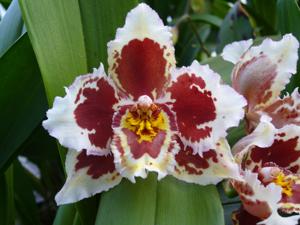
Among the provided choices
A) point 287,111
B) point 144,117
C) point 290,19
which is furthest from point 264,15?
point 144,117

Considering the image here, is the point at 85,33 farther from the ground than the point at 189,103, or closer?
farther from the ground

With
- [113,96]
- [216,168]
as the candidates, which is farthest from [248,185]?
[113,96]

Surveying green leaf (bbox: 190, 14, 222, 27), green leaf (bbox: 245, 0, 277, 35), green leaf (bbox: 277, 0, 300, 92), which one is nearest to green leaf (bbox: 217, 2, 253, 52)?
green leaf (bbox: 245, 0, 277, 35)

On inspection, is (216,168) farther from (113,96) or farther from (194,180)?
(113,96)

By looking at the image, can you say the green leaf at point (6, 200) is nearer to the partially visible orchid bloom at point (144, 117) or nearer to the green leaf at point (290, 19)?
the partially visible orchid bloom at point (144, 117)

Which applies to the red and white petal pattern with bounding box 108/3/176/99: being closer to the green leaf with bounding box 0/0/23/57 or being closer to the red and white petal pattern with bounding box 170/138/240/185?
the red and white petal pattern with bounding box 170/138/240/185

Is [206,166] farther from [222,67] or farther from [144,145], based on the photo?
[222,67]
